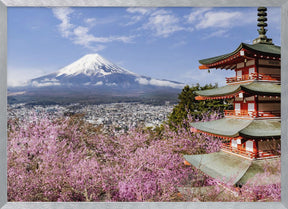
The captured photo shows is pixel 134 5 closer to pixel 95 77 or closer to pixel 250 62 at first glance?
pixel 250 62

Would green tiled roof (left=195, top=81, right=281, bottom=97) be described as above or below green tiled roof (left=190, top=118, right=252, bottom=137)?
above

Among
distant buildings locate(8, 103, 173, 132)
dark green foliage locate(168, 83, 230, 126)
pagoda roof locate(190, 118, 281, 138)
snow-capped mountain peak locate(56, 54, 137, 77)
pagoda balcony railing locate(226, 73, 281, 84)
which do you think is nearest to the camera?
pagoda roof locate(190, 118, 281, 138)

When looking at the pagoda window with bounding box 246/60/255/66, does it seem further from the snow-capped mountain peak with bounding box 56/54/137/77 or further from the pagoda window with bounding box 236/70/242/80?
the snow-capped mountain peak with bounding box 56/54/137/77

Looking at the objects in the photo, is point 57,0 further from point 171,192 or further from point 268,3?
point 171,192

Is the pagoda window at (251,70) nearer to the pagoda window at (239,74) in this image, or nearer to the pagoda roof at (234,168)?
the pagoda window at (239,74)

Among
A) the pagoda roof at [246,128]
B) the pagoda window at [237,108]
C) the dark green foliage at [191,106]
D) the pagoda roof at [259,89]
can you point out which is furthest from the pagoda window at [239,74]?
the dark green foliage at [191,106]

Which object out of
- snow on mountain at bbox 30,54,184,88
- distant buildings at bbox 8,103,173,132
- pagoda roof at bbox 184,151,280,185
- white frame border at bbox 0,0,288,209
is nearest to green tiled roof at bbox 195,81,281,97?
white frame border at bbox 0,0,288,209

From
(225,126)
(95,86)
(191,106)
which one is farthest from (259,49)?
(191,106)
